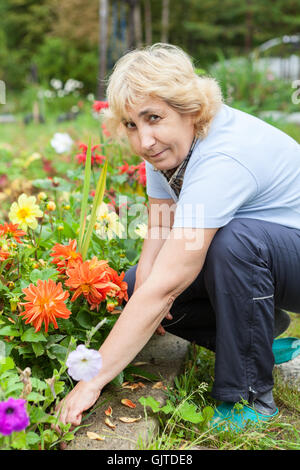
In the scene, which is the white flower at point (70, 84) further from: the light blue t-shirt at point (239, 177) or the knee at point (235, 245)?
the knee at point (235, 245)

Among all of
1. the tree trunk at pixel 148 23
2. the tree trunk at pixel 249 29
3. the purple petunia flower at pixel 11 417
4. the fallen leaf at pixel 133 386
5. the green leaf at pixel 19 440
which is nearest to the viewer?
the purple petunia flower at pixel 11 417

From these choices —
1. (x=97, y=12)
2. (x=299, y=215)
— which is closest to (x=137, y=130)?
(x=299, y=215)

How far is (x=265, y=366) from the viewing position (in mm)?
1577

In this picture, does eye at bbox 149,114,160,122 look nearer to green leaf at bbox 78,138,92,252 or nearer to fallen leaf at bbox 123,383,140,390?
green leaf at bbox 78,138,92,252

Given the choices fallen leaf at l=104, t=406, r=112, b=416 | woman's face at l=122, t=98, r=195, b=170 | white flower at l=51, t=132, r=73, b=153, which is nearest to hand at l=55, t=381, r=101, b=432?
fallen leaf at l=104, t=406, r=112, b=416

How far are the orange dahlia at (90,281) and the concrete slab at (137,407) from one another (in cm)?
33

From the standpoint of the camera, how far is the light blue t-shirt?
1.47 meters

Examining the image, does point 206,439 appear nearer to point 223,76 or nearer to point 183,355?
point 183,355

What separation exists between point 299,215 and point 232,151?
0.37 meters

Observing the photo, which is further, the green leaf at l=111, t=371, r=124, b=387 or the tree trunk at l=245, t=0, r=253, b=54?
the tree trunk at l=245, t=0, r=253, b=54

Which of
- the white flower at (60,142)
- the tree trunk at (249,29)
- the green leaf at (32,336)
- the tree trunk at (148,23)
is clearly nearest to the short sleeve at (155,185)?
the green leaf at (32,336)

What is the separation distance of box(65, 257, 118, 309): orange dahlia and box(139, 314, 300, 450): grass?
0.40m

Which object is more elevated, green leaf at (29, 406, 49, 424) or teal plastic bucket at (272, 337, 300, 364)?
green leaf at (29, 406, 49, 424)

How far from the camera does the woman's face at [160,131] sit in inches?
61.4
